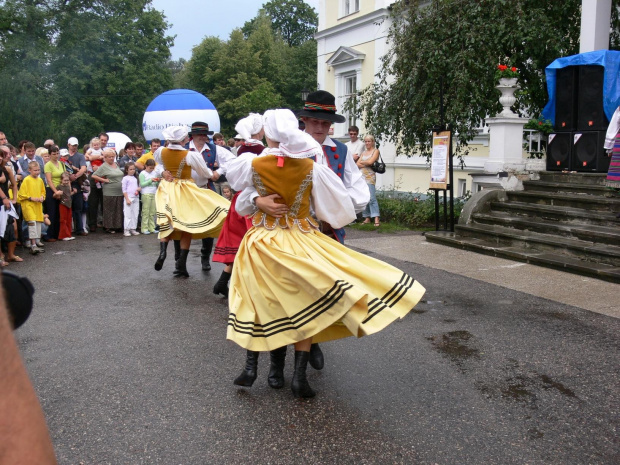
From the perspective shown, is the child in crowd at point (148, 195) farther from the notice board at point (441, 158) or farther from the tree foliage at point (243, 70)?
the tree foliage at point (243, 70)

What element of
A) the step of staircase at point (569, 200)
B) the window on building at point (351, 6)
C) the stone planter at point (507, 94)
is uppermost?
the window on building at point (351, 6)

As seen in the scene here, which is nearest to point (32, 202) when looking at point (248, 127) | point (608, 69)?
point (248, 127)

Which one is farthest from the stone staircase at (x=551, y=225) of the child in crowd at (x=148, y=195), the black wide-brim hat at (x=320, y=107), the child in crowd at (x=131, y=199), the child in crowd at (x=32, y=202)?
the child in crowd at (x=32, y=202)

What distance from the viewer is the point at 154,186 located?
1381 centimetres

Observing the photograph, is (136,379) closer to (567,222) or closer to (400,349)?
(400,349)

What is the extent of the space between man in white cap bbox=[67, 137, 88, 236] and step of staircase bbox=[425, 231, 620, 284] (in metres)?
7.16

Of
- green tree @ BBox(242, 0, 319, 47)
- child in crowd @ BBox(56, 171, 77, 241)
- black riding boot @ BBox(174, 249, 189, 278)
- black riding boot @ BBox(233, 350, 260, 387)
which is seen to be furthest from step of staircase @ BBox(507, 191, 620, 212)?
green tree @ BBox(242, 0, 319, 47)

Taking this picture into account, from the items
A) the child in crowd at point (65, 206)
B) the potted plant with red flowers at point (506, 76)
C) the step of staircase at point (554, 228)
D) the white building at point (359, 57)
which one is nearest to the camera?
the step of staircase at point (554, 228)

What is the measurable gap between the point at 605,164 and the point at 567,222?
1.80 meters

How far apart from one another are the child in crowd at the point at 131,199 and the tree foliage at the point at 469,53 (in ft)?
18.8

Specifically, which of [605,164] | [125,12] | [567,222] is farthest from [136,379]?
[125,12]

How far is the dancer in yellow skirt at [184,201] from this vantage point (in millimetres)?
7914

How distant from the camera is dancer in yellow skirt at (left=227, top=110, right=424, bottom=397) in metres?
3.92

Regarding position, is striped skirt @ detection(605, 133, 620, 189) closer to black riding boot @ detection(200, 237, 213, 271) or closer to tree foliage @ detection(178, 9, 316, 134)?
black riding boot @ detection(200, 237, 213, 271)
